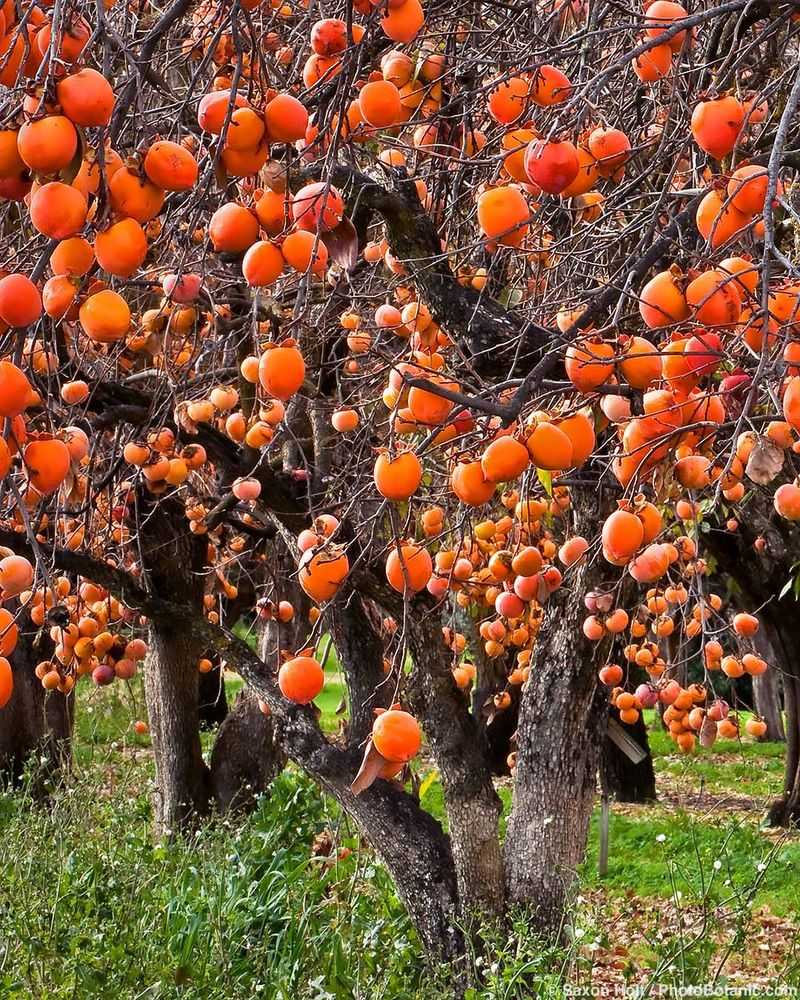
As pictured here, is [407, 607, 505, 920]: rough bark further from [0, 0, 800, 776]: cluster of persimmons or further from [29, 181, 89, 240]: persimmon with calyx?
[29, 181, 89, 240]: persimmon with calyx

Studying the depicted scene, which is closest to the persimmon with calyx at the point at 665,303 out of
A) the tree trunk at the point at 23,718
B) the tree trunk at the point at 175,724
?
the tree trunk at the point at 175,724

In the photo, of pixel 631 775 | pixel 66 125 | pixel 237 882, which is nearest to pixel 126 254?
pixel 66 125

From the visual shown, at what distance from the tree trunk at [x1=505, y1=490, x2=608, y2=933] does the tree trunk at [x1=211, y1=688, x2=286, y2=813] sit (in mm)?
2732

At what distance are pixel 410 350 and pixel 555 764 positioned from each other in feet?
6.15

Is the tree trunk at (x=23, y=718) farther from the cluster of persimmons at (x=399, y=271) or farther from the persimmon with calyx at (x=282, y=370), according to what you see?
the persimmon with calyx at (x=282, y=370)

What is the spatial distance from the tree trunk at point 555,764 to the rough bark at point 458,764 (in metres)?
0.09

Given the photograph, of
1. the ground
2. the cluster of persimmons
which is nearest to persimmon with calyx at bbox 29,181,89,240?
the cluster of persimmons

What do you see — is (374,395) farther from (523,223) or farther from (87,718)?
(87,718)

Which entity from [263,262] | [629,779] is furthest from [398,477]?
[629,779]

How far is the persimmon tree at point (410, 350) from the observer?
1283mm

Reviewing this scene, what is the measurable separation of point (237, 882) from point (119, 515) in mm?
1726

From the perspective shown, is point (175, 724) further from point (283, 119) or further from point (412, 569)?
point (283, 119)

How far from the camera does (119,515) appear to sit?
4.99m

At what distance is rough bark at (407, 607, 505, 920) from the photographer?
Result: 12.8ft
